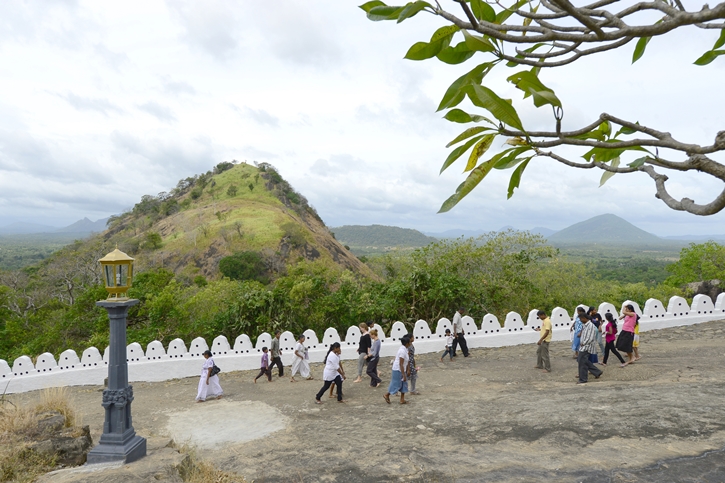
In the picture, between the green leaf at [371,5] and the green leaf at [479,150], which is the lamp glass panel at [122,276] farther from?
the green leaf at [479,150]

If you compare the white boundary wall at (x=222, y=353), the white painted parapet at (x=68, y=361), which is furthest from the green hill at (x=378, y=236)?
the white painted parapet at (x=68, y=361)

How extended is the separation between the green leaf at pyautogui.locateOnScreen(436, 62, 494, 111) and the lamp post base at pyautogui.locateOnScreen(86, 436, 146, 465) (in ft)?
15.8

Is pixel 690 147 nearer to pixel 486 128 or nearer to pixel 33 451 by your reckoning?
pixel 486 128

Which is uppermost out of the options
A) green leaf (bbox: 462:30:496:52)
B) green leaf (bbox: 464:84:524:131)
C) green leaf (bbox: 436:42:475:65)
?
green leaf (bbox: 436:42:475:65)

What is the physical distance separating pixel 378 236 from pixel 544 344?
5575 inches

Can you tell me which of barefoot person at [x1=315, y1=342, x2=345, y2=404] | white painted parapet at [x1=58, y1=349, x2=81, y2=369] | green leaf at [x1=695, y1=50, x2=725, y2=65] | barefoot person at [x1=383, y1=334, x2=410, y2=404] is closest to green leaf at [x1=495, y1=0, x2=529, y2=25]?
green leaf at [x1=695, y1=50, x2=725, y2=65]

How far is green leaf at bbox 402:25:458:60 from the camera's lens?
2117 mm

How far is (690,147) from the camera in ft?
7.25

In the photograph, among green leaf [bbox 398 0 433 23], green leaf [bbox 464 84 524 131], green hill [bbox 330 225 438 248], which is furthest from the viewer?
green hill [bbox 330 225 438 248]

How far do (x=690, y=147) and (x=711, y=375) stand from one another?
7.05 meters

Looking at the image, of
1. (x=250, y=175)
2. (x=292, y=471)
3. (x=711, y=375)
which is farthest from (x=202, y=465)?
(x=250, y=175)

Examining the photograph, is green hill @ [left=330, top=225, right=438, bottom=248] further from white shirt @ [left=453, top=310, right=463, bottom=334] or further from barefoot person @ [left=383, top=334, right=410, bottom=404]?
barefoot person @ [left=383, top=334, right=410, bottom=404]

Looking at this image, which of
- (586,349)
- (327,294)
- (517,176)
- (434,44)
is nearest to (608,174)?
(517,176)

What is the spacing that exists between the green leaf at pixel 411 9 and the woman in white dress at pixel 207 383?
7200 millimetres
